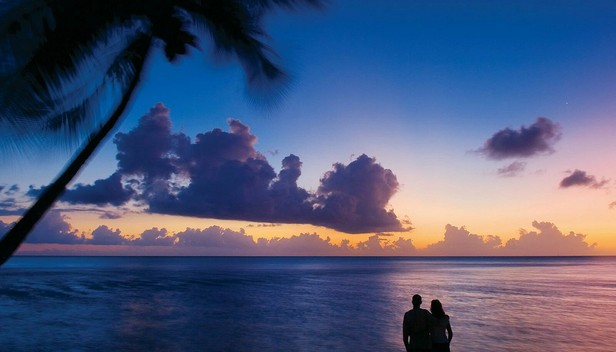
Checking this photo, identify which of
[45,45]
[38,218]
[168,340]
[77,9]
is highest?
[77,9]

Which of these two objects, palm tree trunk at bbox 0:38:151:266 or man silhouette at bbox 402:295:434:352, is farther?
man silhouette at bbox 402:295:434:352

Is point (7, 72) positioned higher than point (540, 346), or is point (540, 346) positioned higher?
point (7, 72)

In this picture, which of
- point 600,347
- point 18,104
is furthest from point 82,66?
point 600,347

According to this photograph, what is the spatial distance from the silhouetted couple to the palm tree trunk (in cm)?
492

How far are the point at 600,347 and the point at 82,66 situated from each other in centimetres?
1888

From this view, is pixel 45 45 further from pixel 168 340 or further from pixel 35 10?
pixel 168 340

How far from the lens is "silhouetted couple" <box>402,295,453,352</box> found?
716 centimetres

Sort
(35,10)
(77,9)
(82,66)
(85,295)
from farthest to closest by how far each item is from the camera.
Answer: (85,295) → (82,66) → (77,9) → (35,10)

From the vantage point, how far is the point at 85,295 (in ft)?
116

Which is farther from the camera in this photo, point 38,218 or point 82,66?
point 82,66

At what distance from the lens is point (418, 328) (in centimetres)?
716

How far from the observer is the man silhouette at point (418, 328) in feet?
23.5

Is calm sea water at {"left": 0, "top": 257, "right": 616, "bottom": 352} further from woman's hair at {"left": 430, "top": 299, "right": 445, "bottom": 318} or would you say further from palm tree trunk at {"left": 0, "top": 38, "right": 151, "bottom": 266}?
palm tree trunk at {"left": 0, "top": 38, "right": 151, "bottom": 266}

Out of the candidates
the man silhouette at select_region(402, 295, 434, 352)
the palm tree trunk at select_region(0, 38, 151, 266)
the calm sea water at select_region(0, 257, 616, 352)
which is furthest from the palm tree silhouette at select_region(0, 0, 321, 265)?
the calm sea water at select_region(0, 257, 616, 352)
